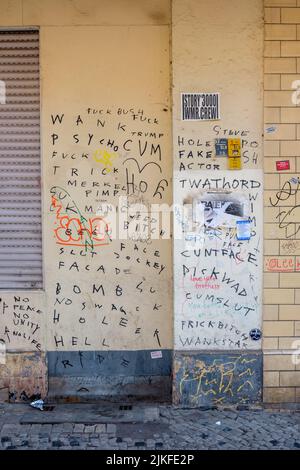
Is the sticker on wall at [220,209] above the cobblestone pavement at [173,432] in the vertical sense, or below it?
above

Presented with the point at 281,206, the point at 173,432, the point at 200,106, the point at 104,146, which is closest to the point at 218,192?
the point at 281,206

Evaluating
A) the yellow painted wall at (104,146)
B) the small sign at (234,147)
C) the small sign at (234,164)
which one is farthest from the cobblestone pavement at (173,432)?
the small sign at (234,147)

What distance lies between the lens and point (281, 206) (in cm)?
551

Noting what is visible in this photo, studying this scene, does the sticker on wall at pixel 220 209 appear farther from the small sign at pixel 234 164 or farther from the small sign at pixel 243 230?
the small sign at pixel 234 164

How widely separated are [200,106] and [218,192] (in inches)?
32.5

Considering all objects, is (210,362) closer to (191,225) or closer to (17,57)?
(191,225)

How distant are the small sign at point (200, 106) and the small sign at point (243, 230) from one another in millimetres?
1015

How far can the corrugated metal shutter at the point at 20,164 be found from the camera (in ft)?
18.5

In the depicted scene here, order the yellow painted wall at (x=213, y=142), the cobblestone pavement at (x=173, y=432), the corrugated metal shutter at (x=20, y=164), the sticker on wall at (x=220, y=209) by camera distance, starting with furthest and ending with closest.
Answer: the corrugated metal shutter at (x=20, y=164) → the sticker on wall at (x=220, y=209) → the yellow painted wall at (x=213, y=142) → the cobblestone pavement at (x=173, y=432)

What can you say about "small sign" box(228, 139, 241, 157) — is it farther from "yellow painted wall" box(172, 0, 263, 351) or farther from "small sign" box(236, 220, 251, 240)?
"small sign" box(236, 220, 251, 240)

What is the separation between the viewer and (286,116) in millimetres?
5457

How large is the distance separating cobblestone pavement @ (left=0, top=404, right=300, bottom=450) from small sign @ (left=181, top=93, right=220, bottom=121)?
9.12ft

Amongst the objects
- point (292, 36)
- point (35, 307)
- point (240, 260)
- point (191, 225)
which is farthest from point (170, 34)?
point (35, 307)

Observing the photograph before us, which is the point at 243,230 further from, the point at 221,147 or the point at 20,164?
the point at 20,164
